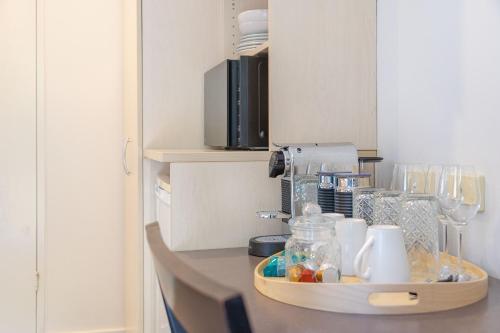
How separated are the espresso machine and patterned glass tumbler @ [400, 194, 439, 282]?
0.98ft

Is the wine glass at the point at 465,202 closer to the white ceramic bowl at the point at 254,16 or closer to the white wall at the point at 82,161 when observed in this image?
the white ceramic bowl at the point at 254,16

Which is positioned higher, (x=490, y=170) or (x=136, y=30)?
(x=136, y=30)

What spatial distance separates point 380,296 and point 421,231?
219mm

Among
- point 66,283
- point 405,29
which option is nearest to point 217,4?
point 405,29

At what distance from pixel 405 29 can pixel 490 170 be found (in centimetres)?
54

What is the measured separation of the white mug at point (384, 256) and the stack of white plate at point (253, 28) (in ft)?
3.50

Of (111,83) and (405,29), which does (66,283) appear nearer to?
(111,83)

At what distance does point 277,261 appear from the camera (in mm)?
1169

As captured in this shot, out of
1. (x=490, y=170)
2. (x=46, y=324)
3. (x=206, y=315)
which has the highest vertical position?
(x=490, y=170)

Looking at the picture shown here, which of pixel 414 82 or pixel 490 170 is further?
pixel 414 82

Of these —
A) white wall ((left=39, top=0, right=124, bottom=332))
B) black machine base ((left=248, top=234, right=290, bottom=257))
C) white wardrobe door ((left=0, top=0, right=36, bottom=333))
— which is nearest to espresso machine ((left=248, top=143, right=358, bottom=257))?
Result: black machine base ((left=248, top=234, right=290, bottom=257))

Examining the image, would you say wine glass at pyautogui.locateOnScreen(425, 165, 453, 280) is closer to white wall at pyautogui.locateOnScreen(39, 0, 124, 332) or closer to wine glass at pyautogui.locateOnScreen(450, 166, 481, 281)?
wine glass at pyautogui.locateOnScreen(450, 166, 481, 281)

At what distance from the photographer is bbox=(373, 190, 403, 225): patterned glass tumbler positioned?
3.82 ft

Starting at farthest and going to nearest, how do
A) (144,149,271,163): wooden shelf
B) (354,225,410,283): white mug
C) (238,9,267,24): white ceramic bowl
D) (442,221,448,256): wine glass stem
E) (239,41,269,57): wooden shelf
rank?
(238,9,267,24): white ceramic bowl < (239,41,269,57): wooden shelf < (144,149,271,163): wooden shelf < (442,221,448,256): wine glass stem < (354,225,410,283): white mug
